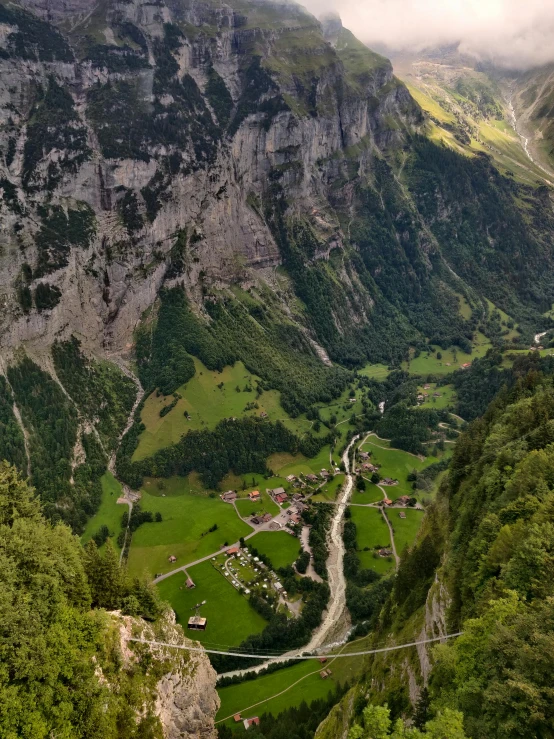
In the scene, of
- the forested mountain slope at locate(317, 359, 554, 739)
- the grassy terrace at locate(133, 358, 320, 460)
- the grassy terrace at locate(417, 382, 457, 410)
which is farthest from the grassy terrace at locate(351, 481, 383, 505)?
the forested mountain slope at locate(317, 359, 554, 739)

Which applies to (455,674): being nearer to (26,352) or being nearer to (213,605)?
(213,605)

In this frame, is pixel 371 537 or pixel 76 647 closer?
pixel 76 647

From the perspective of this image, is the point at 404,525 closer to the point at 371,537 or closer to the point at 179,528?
the point at 371,537

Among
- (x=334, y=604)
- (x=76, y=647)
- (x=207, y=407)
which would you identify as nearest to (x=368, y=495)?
(x=334, y=604)

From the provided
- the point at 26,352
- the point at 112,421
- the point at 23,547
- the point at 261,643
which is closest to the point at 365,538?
the point at 261,643

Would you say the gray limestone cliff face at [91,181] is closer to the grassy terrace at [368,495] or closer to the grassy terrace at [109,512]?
the grassy terrace at [109,512]

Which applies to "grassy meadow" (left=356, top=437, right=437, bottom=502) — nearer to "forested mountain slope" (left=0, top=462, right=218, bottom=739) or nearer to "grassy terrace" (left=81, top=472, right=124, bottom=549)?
"grassy terrace" (left=81, top=472, right=124, bottom=549)
